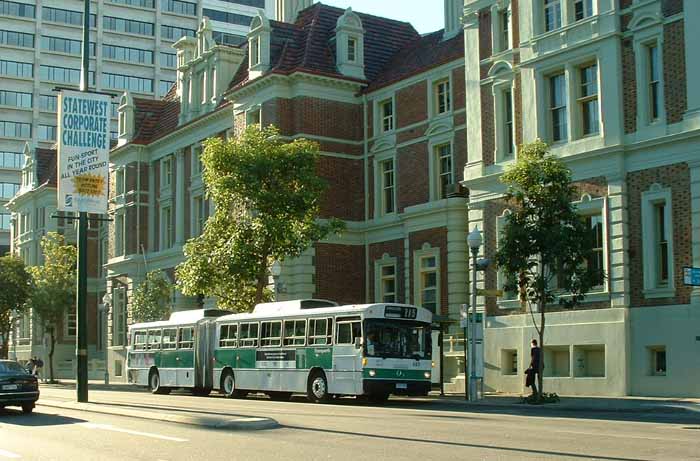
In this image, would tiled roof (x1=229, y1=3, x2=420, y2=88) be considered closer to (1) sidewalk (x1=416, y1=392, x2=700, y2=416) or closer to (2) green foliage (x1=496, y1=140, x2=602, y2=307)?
(2) green foliage (x1=496, y1=140, x2=602, y2=307)

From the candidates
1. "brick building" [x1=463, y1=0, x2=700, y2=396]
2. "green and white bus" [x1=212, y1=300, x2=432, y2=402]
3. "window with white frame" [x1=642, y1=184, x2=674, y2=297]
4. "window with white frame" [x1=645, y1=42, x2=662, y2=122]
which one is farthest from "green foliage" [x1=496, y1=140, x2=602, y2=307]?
"window with white frame" [x1=645, y1=42, x2=662, y2=122]

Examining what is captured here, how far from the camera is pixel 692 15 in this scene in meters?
28.7

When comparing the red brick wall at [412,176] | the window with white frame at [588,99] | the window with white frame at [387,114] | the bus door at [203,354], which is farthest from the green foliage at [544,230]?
the window with white frame at [387,114]

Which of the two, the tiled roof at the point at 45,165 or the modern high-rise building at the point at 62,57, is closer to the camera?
the tiled roof at the point at 45,165

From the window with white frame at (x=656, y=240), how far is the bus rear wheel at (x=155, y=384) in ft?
62.5

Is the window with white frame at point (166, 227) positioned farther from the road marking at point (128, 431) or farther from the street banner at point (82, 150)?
the road marking at point (128, 431)

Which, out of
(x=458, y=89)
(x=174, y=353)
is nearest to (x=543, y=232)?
(x=458, y=89)

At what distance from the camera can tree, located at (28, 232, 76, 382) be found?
59812mm

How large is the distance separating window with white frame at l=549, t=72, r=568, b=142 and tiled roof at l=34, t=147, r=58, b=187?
162ft

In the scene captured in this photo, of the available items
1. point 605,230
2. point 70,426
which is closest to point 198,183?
point 605,230

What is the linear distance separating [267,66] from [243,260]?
12211 millimetres

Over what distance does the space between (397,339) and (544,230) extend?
5.13 metres

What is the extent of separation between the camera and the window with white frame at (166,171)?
5638 cm

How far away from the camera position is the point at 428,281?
136ft
